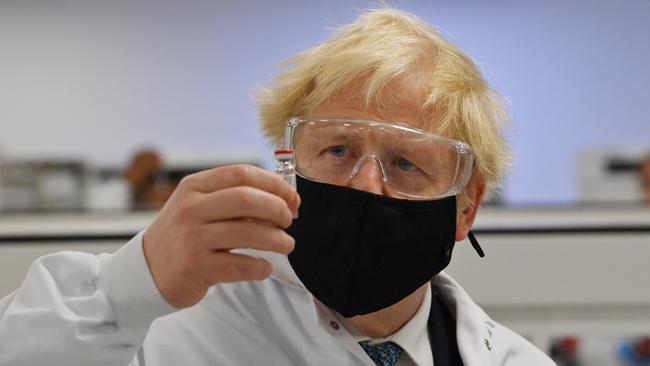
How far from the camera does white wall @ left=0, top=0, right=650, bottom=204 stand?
6.04 m

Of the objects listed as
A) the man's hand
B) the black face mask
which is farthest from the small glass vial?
the black face mask

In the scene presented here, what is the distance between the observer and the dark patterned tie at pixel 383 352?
148 centimetres

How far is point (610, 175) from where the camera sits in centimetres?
441

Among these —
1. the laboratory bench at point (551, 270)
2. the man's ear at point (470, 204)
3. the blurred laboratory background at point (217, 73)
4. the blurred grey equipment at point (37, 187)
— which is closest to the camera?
the man's ear at point (470, 204)

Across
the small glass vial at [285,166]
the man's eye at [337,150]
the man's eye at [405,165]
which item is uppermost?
the small glass vial at [285,166]

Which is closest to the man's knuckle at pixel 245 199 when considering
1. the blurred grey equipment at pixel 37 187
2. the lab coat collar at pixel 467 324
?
the lab coat collar at pixel 467 324

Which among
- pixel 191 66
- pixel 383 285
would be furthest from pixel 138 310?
pixel 191 66

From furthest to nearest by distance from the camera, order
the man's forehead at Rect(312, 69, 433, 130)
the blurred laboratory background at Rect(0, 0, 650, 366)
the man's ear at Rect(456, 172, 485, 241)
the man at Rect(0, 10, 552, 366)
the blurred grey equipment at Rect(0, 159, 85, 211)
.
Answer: the blurred laboratory background at Rect(0, 0, 650, 366)
the blurred grey equipment at Rect(0, 159, 85, 211)
the man's ear at Rect(456, 172, 485, 241)
the man's forehead at Rect(312, 69, 433, 130)
the man at Rect(0, 10, 552, 366)

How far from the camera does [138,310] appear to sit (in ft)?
3.49

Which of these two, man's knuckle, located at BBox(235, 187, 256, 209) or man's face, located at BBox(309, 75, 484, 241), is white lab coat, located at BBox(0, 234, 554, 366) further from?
man's face, located at BBox(309, 75, 484, 241)

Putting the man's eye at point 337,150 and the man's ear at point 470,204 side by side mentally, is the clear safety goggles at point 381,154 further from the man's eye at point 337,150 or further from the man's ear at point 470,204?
the man's ear at point 470,204

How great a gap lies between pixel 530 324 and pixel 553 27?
3993 millimetres

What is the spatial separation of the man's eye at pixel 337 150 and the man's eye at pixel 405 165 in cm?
12

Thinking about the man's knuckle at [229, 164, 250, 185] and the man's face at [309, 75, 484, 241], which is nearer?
the man's knuckle at [229, 164, 250, 185]
